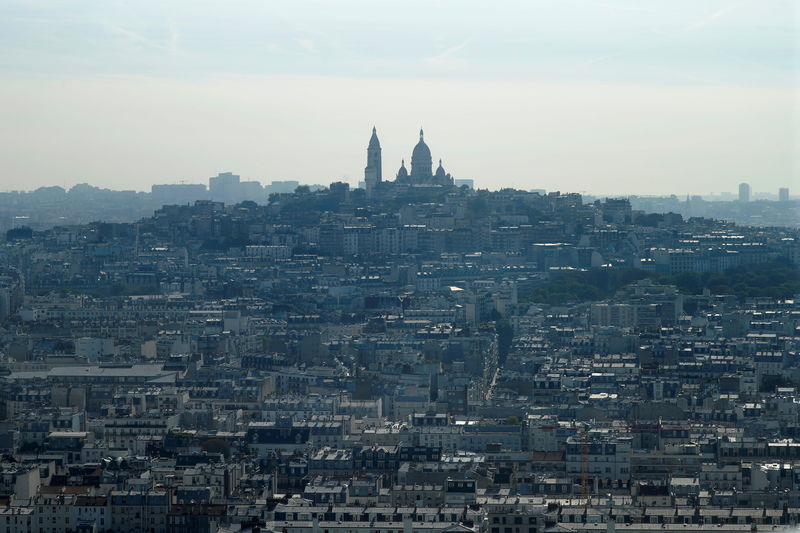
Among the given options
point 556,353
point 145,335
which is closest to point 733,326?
point 556,353

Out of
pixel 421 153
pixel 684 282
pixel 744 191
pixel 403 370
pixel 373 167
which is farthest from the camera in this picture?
Result: pixel 421 153

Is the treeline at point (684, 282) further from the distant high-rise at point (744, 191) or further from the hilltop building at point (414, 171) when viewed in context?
the hilltop building at point (414, 171)

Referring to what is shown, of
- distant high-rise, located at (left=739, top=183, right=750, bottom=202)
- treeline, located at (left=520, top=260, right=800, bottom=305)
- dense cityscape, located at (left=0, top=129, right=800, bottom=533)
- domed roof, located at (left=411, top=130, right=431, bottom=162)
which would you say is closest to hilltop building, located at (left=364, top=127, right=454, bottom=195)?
Result: domed roof, located at (left=411, top=130, right=431, bottom=162)

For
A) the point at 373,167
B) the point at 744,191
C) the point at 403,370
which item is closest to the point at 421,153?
the point at 373,167

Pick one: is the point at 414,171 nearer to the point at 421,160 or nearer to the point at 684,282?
the point at 421,160

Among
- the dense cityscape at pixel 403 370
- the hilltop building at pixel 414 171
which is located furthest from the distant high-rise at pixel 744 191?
the hilltop building at pixel 414 171

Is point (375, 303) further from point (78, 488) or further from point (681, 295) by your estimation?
point (78, 488)
